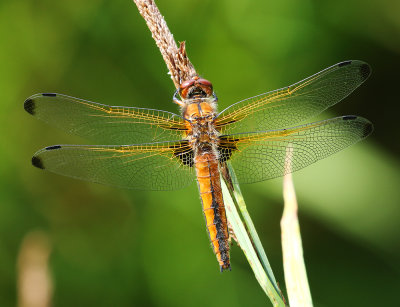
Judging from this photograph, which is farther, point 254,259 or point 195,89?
point 195,89

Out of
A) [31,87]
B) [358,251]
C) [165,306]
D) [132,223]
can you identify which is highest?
[31,87]

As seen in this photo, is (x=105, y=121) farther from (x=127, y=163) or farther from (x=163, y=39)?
(x=163, y=39)

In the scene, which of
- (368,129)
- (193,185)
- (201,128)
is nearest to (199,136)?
(201,128)

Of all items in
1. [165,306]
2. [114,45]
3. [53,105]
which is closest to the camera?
[53,105]

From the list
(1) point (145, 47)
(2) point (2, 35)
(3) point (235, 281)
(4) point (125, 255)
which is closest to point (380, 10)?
(1) point (145, 47)

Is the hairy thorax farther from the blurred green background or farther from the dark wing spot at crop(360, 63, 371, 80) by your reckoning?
the dark wing spot at crop(360, 63, 371, 80)

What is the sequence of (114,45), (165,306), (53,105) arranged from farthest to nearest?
(114,45) → (165,306) → (53,105)

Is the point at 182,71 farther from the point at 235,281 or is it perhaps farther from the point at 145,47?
the point at 235,281
